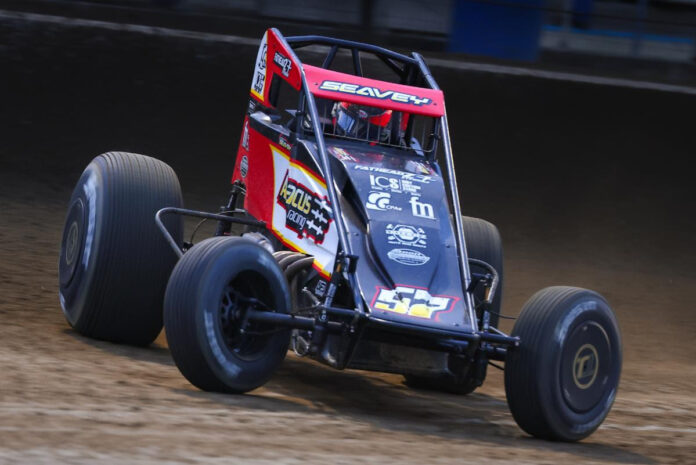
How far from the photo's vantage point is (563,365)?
5.93 meters

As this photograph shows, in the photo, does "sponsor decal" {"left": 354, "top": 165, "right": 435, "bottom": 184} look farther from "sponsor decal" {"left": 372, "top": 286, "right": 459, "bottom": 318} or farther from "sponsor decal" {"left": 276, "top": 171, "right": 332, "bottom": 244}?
"sponsor decal" {"left": 372, "top": 286, "right": 459, "bottom": 318}

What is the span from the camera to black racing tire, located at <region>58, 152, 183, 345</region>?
6828 millimetres

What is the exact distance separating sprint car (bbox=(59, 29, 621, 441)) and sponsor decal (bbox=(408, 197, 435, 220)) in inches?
0.5

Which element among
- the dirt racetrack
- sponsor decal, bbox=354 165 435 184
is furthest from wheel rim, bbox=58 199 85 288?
sponsor decal, bbox=354 165 435 184

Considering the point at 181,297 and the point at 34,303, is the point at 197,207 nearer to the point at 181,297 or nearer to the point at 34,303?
the point at 34,303

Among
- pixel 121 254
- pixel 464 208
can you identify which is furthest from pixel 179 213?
pixel 464 208

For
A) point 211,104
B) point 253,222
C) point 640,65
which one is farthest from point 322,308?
point 640,65

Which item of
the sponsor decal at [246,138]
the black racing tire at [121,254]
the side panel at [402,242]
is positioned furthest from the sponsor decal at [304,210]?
the sponsor decal at [246,138]

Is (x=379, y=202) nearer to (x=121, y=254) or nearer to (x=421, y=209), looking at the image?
(x=421, y=209)

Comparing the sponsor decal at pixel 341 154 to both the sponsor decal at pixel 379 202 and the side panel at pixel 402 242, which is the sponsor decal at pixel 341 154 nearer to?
the side panel at pixel 402 242

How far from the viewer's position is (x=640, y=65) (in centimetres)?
1472

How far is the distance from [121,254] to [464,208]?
6146 millimetres

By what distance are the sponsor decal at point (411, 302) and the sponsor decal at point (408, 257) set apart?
173mm

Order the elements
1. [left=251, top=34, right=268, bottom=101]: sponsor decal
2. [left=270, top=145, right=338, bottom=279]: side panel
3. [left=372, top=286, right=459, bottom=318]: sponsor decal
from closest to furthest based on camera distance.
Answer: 1. [left=372, top=286, right=459, bottom=318]: sponsor decal
2. [left=270, top=145, right=338, bottom=279]: side panel
3. [left=251, top=34, right=268, bottom=101]: sponsor decal
